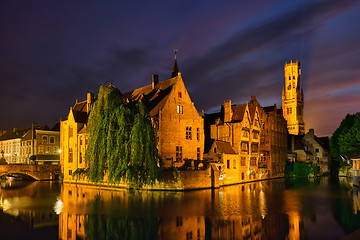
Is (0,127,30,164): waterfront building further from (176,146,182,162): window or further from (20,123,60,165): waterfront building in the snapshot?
(176,146,182,162): window

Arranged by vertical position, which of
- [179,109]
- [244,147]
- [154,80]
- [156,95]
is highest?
[154,80]

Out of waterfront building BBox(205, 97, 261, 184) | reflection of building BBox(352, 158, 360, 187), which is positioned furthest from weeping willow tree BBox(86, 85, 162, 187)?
reflection of building BBox(352, 158, 360, 187)

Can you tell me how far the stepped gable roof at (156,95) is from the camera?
1956 inches

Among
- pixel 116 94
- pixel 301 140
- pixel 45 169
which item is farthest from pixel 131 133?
pixel 301 140

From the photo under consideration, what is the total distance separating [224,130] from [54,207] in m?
35.1

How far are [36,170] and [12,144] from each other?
108ft

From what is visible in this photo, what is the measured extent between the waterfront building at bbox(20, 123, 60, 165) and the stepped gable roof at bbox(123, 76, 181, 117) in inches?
1279

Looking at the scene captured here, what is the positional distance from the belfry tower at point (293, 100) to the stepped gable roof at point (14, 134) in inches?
4042

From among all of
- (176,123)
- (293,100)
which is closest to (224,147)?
(176,123)

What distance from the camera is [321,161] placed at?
84.3 m

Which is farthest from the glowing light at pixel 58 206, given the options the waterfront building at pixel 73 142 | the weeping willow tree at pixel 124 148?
the waterfront building at pixel 73 142

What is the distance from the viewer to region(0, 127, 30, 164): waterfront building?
8781 centimetres

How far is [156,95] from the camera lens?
53156mm

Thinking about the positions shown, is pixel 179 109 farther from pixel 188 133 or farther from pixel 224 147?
pixel 224 147
